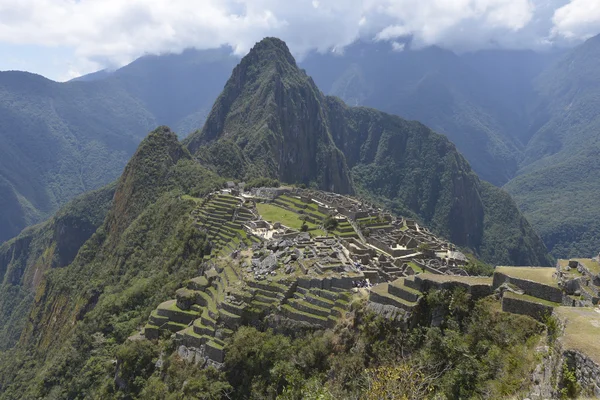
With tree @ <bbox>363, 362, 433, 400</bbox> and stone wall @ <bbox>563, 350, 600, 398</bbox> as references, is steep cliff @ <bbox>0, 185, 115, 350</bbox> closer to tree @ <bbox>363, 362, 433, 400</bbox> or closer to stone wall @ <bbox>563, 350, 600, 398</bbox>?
tree @ <bbox>363, 362, 433, 400</bbox>

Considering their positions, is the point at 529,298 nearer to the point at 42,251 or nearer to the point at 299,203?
the point at 299,203

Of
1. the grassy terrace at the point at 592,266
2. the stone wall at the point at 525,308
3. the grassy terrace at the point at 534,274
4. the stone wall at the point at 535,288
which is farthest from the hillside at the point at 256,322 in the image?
the grassy terrace at the point at 592,266

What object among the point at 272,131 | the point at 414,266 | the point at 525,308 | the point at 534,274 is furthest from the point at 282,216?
the point at 272,131

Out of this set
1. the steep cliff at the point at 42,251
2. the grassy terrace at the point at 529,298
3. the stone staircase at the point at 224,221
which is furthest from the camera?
the steep cliff at the point at 42,251

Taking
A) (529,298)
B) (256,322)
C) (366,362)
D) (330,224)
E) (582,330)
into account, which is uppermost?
(330,224)

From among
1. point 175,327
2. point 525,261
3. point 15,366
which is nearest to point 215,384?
point 175,327

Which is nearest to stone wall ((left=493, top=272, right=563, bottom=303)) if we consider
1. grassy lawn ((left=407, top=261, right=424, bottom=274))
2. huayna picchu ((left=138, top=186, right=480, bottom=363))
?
huayna picchu ((left=138, top=186, right=480, bottom=363))

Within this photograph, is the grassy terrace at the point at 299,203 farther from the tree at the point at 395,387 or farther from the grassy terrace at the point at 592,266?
the tree at the point at 395,387
